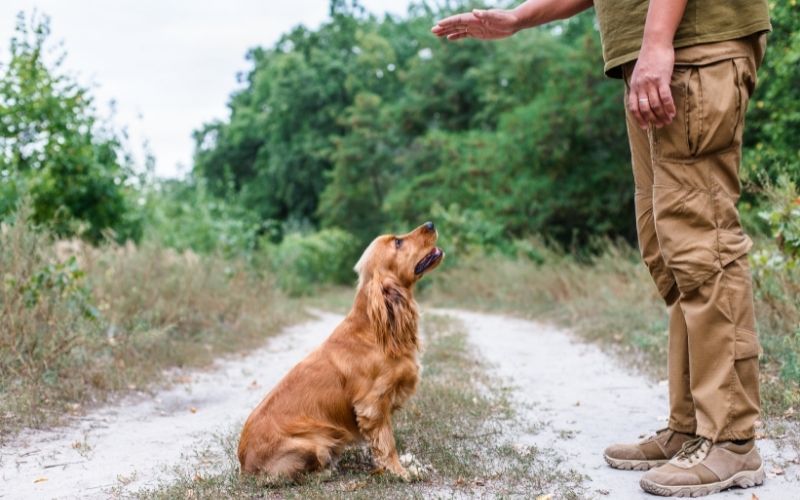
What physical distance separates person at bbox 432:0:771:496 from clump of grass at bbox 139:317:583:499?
63cm

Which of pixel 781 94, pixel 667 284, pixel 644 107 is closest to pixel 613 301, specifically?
pixel 781 94

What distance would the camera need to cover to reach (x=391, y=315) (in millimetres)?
4016

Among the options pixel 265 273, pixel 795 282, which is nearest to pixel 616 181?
pixel 265 273

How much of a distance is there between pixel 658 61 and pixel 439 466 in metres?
2.24

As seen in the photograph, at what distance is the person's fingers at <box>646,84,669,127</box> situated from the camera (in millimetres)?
3076

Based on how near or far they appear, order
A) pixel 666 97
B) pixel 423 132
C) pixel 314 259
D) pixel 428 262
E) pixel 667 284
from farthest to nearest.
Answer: pixel 423 132
pixel 314 259
pixel 428 262
pixel 667 284
pixel 666 97

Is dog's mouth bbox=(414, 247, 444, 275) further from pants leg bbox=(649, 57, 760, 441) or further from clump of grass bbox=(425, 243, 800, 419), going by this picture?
clump of grass bbox=(425, 243, 800, 419)

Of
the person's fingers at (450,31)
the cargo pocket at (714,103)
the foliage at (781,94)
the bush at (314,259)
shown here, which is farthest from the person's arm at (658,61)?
the bush at (314,259)

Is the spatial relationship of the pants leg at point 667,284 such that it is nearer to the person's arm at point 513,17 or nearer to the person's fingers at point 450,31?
the person's arm at point 513,17

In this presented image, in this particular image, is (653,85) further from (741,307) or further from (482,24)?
(482,24)

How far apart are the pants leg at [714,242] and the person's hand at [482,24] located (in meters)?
1.14

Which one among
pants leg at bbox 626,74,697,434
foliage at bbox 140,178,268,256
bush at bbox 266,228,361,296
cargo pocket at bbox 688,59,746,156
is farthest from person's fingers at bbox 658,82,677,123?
bush at bbox 266,228,361,296

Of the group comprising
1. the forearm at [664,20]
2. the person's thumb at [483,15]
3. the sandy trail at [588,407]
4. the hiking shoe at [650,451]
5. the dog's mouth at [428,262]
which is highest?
the person's thumb at [483,15]

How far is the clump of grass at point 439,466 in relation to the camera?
11.4 ft
